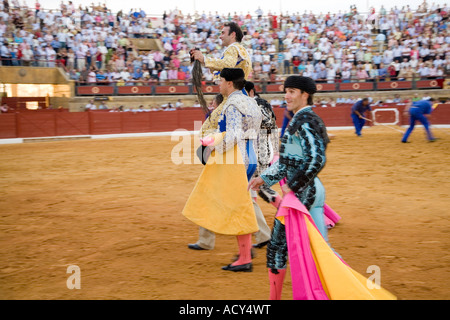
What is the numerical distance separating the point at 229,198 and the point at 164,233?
1437mm

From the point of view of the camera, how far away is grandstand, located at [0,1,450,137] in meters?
18.3

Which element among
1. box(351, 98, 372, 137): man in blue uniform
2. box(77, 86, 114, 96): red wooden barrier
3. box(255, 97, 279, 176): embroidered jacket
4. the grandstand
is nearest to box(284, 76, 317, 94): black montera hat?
box(255, 97, 279, 176): embroidered jacket

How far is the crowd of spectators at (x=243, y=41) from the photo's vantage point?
1858cm

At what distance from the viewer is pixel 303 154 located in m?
2.46

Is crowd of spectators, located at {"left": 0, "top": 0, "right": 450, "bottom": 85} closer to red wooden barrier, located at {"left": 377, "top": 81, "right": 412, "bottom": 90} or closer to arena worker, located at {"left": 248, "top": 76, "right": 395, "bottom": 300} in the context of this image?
red wooden barrier, located at {"left": 377, "top": 81, "right": 412, "bottom": 90}

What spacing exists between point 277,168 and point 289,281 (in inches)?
40.7

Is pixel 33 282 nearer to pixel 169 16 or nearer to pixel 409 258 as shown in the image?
pixel 409 258

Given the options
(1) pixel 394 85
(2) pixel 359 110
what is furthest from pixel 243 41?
(2) pixel 359 110

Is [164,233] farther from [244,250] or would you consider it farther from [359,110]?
[359,110]

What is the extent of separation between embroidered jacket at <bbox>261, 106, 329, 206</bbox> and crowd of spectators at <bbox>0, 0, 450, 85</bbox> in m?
17.3

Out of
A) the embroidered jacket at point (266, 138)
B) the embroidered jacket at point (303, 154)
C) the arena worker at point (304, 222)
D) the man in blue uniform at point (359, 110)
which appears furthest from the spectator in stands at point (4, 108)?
the embroidered jacket at point (303, 154)

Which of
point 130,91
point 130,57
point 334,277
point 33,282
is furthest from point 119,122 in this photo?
point 334,277

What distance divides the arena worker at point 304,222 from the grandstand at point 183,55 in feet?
52.5

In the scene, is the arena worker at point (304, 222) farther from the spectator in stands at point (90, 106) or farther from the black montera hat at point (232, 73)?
the spectator in stands at point (90, 106)
